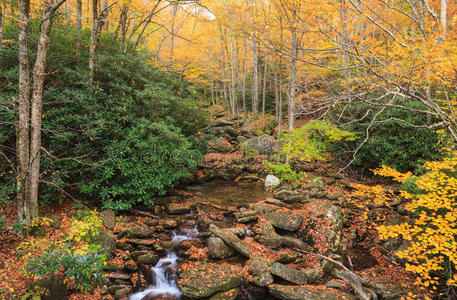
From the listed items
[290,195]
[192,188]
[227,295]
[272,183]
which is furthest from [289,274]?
[192,188]

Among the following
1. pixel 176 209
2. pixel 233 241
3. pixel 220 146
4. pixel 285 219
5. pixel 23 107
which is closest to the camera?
pixel 23 107

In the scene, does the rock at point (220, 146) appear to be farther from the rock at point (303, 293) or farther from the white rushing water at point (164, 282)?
the rock at point (303, 293)

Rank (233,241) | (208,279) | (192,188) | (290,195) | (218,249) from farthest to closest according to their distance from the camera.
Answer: (192,188), (290,195), (233,241), (218,249), (208,279)

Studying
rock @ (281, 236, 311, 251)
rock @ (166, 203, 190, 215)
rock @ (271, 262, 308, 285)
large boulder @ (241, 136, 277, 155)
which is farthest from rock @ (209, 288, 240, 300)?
large boulder @ (241, 136, 277, 155)

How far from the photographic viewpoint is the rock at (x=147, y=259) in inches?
196

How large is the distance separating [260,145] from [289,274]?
30.6 ft

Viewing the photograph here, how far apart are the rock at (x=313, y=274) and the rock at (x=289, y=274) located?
0.39ft

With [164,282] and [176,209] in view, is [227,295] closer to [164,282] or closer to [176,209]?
[164,282]

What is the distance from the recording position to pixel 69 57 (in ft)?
21.5

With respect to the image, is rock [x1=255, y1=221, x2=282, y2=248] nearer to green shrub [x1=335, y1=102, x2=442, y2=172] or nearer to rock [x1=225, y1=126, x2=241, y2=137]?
green shrub [x1=335, y1=102, x2=442, y2=172]

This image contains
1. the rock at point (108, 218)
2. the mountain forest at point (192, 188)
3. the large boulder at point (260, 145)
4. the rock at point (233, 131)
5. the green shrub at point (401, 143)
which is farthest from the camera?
the rock at point (233, 131)

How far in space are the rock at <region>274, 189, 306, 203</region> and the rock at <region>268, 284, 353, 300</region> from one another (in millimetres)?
3513

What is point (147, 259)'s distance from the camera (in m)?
5.02

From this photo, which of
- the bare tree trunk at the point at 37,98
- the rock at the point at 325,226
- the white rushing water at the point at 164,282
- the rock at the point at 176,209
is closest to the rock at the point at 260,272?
the white rushing water at the point at 164,282
